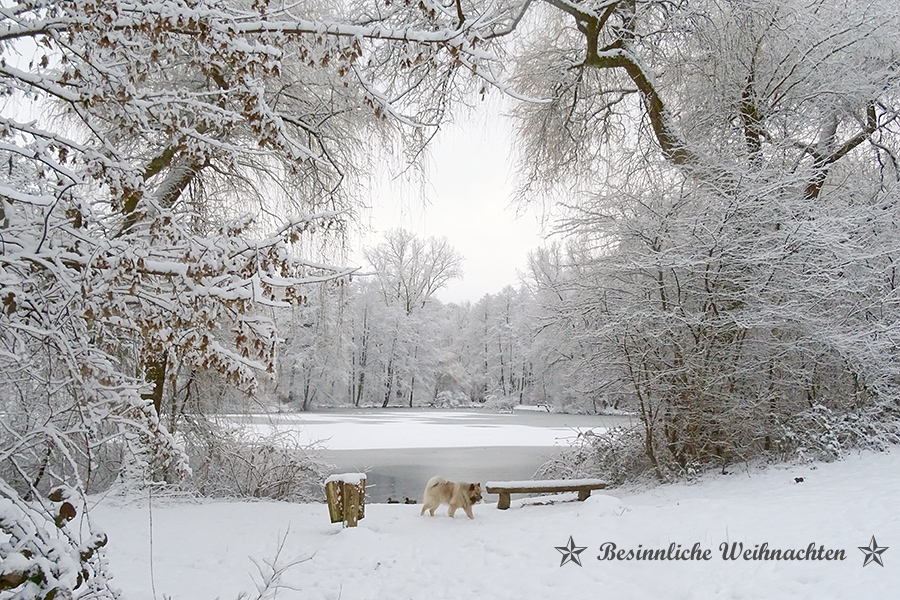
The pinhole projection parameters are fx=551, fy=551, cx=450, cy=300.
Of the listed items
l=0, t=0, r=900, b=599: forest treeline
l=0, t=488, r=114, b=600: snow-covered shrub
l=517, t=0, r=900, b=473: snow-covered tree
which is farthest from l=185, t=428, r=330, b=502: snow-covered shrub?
l=0, t=488, r=114, b=600: snow-covered shrub

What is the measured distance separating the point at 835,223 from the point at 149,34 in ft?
22.0

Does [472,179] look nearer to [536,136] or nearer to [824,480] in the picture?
[536,136]

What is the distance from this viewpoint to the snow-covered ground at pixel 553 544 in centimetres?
331

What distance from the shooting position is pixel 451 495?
5.82 metres

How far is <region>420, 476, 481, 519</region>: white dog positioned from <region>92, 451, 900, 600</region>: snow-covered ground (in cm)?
18

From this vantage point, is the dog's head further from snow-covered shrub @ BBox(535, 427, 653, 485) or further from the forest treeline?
snow-covered shrub @ BBox(535, 427, 653, 485)

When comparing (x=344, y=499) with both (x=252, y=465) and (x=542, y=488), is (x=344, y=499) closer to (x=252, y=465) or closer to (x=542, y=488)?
(x=542, y=488)

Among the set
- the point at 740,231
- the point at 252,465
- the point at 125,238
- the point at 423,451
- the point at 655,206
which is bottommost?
the point at 423,451

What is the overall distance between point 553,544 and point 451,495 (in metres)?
1.67

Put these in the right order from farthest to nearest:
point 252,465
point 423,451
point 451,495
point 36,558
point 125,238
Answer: point 423,451 → point 252,465 → point 451,495 → point 125,238 → point 36,558

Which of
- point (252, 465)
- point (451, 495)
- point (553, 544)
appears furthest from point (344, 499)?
point (252, 465)

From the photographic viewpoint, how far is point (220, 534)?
5121mm

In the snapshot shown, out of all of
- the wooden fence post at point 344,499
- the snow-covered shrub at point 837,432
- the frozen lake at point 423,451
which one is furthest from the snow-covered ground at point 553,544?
the frozen lake at point 423,451

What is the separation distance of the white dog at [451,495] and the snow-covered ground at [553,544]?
0.18 m
